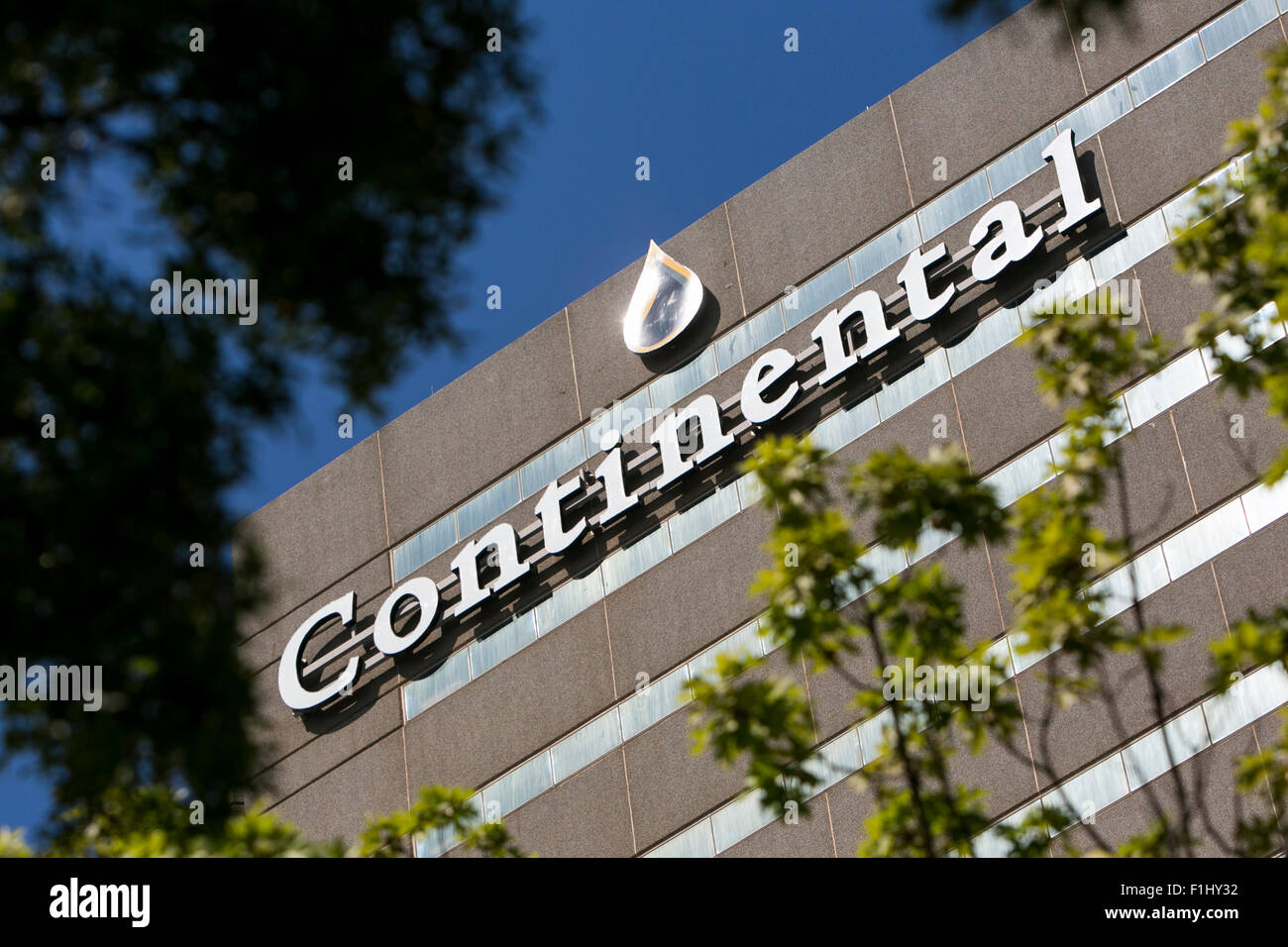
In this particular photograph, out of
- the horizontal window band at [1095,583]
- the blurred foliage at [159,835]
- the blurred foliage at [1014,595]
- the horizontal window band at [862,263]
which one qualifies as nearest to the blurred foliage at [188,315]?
the blurred foliage at [159,835]

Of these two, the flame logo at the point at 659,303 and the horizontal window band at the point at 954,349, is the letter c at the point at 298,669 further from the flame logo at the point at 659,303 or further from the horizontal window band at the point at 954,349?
the flame logo at the point at 659,303

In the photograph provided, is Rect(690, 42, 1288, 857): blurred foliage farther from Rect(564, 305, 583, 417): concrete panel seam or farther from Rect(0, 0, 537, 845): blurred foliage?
Rect(564, 305, 583, 417): concrete panel seam

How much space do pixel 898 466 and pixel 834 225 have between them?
14533 millimetres

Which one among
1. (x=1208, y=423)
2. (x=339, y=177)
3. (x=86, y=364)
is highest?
(x=1208, y=423)

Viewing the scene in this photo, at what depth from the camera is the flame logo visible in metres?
23.7

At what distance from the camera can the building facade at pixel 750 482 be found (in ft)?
59.7

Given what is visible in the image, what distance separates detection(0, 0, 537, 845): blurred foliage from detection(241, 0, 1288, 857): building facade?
1365cm

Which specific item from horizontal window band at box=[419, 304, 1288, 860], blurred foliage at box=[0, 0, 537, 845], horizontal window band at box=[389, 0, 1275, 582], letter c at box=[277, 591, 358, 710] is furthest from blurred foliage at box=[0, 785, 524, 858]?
letter c at box=[277, 591, 358, 710]

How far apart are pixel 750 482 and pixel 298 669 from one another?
39.3 ft

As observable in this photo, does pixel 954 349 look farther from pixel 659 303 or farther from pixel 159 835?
pixel 159 835

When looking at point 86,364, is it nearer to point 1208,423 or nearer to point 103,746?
point 103,746

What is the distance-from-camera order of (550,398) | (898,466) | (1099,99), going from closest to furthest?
(898,466)
(1099,99)
(550,398)
